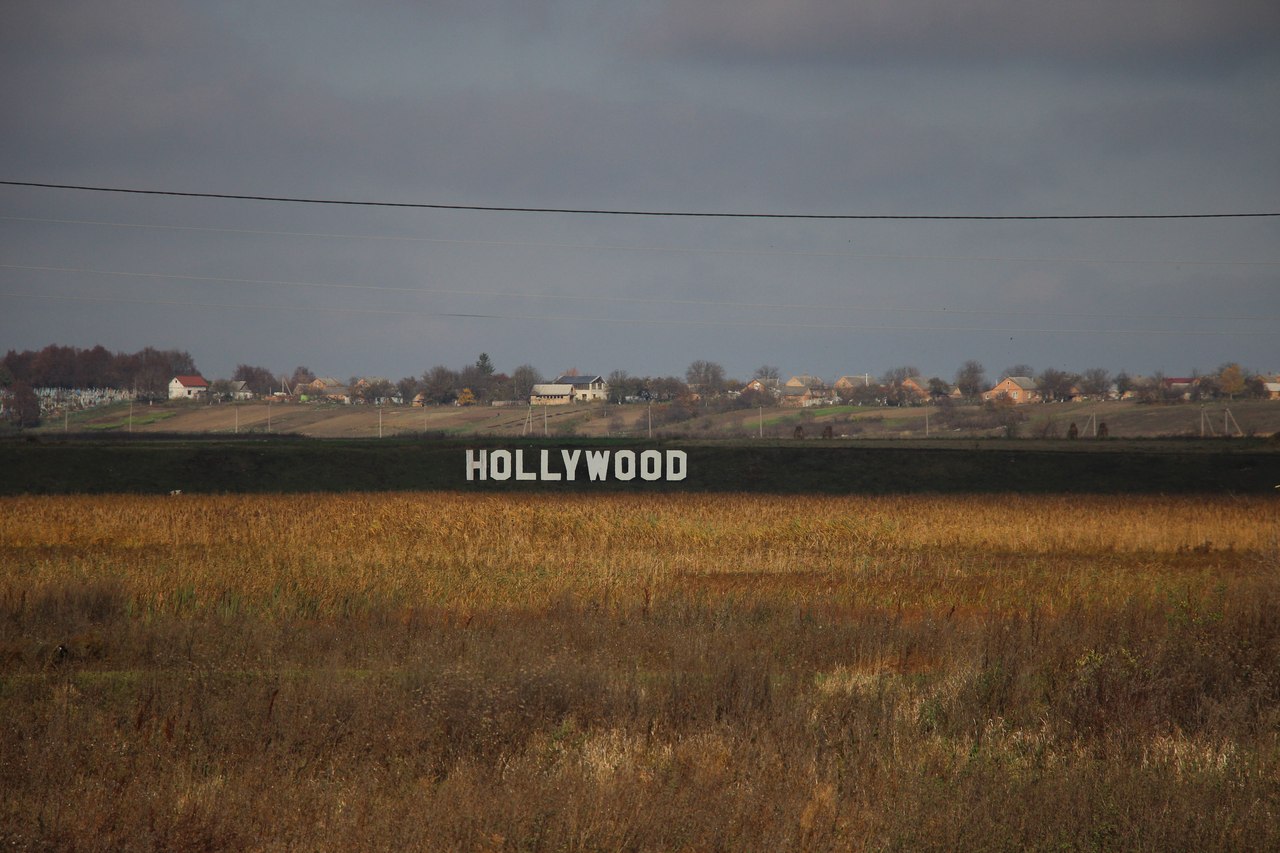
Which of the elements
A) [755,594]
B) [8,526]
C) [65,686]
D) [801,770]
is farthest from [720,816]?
[8,526]

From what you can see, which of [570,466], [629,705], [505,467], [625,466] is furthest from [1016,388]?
[629,705]

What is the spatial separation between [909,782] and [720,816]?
1847 mm

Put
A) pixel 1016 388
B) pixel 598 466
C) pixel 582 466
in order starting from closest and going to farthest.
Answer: pixel 598 466 < pixel 582 466 < pixel 1016 388

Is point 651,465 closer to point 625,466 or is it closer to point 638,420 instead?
point 625,466

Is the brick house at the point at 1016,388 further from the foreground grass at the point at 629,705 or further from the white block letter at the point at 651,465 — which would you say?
the foreground grass at the point at 629,705

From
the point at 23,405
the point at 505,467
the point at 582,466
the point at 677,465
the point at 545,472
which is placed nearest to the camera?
the point at 505,467

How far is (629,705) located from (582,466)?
160 ft

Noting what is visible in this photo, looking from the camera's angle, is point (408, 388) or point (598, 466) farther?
point (408, 388)

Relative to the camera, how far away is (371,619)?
16078mm

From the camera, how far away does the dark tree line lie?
158m

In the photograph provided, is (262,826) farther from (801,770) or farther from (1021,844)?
(1021,844)

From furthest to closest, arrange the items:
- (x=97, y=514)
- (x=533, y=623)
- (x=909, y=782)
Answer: (x=97, y=514) → (x=533, y=623) → (x=909, y=782)

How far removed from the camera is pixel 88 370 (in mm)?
160875

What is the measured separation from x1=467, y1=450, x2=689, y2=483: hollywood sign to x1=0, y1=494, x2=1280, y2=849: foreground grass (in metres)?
29.8
